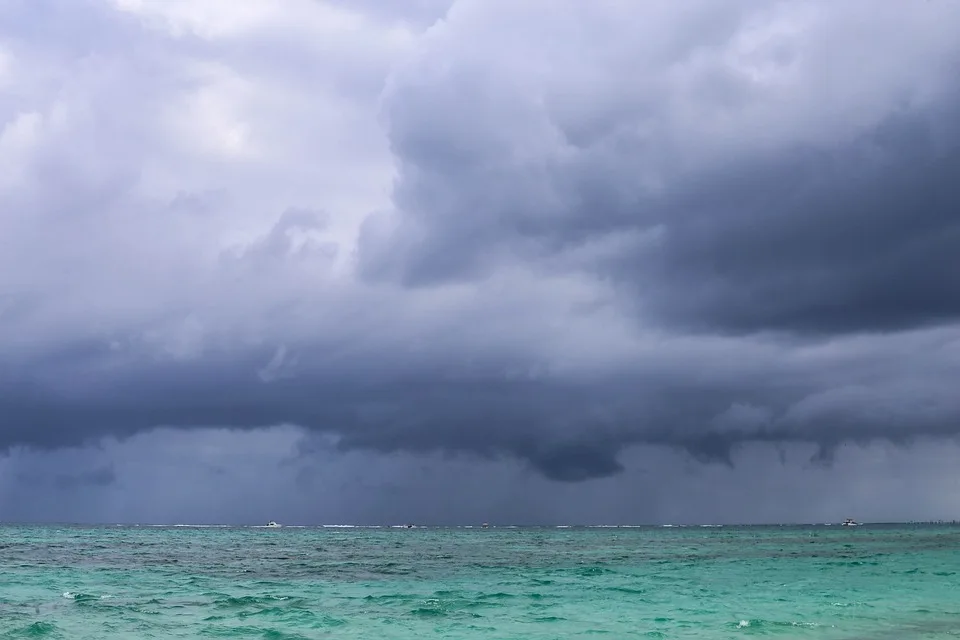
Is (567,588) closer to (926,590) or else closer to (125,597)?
(926,590)

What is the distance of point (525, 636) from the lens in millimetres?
32156

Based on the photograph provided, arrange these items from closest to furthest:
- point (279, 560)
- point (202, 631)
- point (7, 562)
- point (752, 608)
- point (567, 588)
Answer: point (202, 631) < point (752, 608) < point (567, 588) < point (7, 562) < point (279, 560)

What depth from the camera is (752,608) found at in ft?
131

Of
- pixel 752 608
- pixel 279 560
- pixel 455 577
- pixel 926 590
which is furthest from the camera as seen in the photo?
pixel 279 560

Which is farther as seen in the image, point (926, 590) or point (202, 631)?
point (926, 590)

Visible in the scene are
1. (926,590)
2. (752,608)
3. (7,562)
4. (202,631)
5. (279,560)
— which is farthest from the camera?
(279,560)

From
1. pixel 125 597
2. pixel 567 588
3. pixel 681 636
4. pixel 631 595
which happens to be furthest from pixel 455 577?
pixel 681 636

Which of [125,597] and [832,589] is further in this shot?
[832,589]

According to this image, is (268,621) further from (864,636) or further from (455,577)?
(455,577)

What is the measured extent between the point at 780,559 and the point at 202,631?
65.1 meters

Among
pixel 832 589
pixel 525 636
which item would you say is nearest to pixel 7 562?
pixel 525 636

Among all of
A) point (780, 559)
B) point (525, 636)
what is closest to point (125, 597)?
point (525, 636)

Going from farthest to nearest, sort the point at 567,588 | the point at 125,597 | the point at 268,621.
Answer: the point at 567,588 → the point at 125,597 → the point at 268,621

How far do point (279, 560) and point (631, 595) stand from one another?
1697 inches
